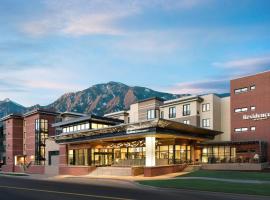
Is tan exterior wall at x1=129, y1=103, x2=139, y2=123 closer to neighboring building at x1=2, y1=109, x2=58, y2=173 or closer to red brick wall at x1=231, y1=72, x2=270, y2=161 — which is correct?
red brick wall at x1=231, y1=72, x2=270, y2=161

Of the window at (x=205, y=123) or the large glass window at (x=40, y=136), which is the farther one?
the large glass window at (x=40, y=136)

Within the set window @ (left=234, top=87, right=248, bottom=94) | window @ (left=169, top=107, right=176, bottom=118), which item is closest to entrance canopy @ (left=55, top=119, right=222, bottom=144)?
window @ (left=234, top=87, right=248, bottom=94)

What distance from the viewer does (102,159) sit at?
75812 mm

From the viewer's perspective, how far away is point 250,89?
64562mm

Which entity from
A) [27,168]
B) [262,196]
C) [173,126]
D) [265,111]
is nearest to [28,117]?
[27,168]

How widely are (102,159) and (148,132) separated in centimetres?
2157

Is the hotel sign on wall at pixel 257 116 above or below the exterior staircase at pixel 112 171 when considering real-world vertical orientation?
above

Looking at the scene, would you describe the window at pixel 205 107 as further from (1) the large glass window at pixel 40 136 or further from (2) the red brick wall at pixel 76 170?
(1) the large glass window at pixel 40 136

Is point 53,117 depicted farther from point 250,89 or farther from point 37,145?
point 250,89

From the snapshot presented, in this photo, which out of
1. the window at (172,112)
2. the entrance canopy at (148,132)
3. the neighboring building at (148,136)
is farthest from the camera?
the window at (172,112)

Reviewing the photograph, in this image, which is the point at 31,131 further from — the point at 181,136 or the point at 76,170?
the point at 181,136

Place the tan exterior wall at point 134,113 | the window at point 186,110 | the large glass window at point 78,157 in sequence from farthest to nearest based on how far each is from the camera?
the tan exterior wall at point 134,113 < the large glass window at point 78,157 < the window at point 186,110

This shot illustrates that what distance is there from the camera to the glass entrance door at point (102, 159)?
75.0m

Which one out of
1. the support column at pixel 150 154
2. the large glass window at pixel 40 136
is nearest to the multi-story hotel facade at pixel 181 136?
the support column at pixel 150 154
